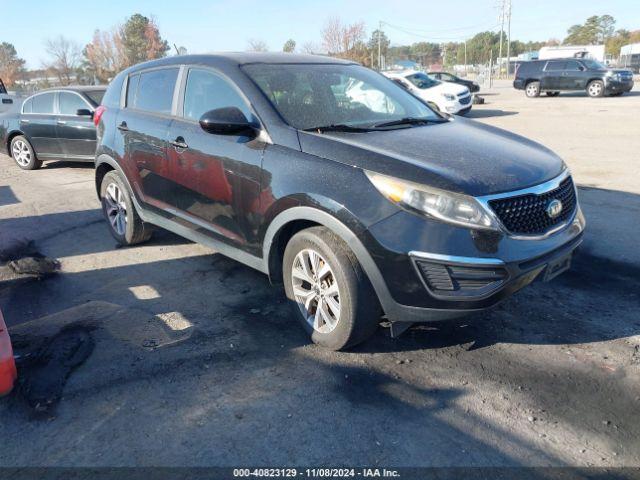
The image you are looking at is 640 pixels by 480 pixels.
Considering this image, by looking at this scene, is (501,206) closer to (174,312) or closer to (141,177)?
(174,312)

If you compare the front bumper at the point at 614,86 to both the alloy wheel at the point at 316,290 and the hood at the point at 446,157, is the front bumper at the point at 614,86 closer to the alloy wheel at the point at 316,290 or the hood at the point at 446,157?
the hood at the point at 446,157

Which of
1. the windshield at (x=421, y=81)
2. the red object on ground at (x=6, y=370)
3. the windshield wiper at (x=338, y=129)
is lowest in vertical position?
the windshield at (x=421, y=81)

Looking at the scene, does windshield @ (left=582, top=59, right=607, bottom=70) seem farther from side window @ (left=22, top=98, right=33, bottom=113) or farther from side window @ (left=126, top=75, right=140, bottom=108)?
side window @ (left=126, top=75, right=140, bottom=108)

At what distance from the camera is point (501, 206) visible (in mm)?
2857

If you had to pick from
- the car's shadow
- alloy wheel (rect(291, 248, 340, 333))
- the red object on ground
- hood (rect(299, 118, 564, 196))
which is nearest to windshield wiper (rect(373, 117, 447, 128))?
hood (rect(299, 118, 564, 196))

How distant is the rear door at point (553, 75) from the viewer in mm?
24172

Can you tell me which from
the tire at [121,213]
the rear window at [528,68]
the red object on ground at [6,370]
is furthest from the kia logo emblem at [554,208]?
the rear window at [528,68]

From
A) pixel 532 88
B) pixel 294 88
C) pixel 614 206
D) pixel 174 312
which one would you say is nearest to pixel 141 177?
pixel 174 312

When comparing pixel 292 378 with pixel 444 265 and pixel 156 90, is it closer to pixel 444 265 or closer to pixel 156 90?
Answer: pixel 444 265

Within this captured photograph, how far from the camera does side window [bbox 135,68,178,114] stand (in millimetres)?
4480

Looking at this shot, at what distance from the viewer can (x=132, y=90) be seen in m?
5.06

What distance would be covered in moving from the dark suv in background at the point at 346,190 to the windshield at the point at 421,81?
15219 millimetres

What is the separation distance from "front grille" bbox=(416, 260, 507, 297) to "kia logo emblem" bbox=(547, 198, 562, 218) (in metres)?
0.61

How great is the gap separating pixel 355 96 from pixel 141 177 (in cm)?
210
